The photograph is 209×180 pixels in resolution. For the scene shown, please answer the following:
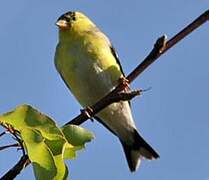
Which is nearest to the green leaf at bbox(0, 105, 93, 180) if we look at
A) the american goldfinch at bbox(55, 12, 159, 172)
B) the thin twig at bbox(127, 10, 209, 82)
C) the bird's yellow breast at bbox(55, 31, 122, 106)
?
the thin twig at bbox(127, 10, 209, 82)

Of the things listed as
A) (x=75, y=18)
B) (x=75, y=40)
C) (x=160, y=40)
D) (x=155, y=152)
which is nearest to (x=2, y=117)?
(x=160, y=40)

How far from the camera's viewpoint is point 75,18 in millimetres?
4836

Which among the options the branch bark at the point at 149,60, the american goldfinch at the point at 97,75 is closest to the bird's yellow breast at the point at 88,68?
the american goldfinch at the point at 97,75

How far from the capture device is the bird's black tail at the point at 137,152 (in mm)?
3949

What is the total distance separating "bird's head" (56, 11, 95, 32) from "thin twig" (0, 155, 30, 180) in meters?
3.22

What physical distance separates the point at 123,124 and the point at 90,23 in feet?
3.22

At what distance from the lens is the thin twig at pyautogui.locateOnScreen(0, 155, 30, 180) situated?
4.09 feet

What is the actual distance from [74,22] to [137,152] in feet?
4.13

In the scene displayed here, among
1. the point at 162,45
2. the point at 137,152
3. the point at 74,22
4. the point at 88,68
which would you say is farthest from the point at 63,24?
the point at 162,45

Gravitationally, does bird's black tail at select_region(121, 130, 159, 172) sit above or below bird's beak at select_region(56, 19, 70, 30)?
below

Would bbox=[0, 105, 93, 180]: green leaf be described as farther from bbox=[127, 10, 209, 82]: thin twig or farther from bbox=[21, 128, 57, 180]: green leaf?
bbox=[127, 10, 209, 82]: thin twig

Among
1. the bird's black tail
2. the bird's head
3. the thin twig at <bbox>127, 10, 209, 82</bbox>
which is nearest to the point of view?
the thin twig at <bbox>127, 10, 209, 82</bbox>

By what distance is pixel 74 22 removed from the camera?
471cm

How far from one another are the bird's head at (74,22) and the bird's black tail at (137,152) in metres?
0.97
